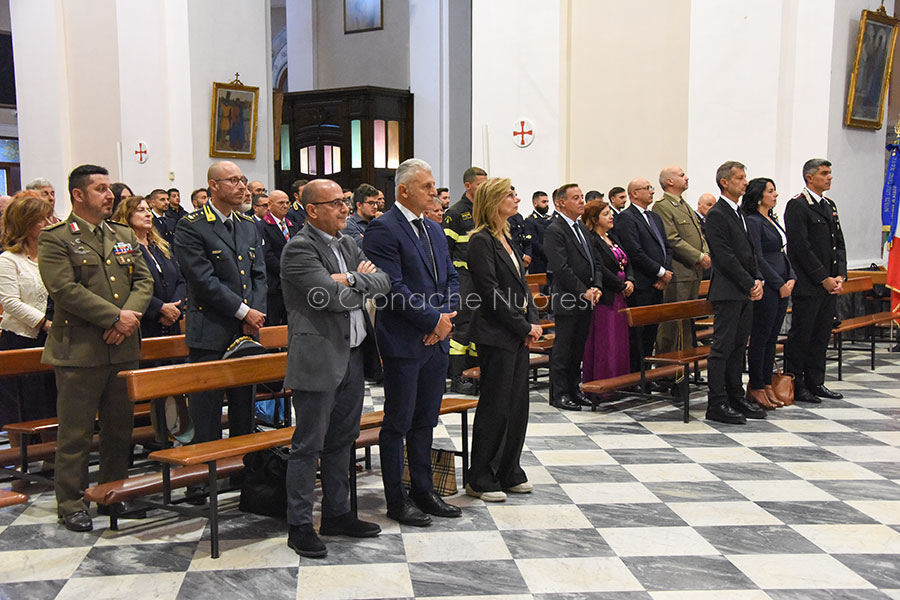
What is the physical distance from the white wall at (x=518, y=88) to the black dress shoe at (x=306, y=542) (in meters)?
7.93

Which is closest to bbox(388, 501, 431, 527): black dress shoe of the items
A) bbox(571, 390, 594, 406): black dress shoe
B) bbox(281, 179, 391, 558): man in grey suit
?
bbox(281, 179, 391, 558): man in grey suit

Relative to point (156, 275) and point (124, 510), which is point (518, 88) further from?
point (124, 510)

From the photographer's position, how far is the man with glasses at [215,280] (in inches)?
190

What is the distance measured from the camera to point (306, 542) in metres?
4.04

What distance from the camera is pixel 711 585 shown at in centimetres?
372

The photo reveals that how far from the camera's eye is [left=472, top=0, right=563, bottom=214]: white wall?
11227 millimetres

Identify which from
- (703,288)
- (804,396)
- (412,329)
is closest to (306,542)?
(412,329)

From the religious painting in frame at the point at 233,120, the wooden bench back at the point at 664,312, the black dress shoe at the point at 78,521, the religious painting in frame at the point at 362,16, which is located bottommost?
A: the black dress shoe at the point at 78,521

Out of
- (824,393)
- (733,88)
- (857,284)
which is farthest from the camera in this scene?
(733,88)

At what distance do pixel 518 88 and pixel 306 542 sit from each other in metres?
8.45

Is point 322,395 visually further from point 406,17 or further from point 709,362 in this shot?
point 406,17

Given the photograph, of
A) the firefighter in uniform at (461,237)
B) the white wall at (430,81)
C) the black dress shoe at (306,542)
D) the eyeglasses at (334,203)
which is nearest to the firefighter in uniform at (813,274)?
the firefighter in uniform at (461,237)

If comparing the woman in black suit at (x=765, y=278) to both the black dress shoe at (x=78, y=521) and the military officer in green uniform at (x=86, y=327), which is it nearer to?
the military officer in green uniform at (x=86, y=327)

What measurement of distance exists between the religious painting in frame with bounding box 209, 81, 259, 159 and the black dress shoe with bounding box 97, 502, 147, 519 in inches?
362
